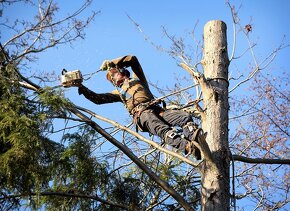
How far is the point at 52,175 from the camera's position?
17.7 feet

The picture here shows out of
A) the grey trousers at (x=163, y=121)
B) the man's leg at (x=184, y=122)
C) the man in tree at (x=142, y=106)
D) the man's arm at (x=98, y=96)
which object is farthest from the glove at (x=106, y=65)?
the man's leg at (x=184, y=122)

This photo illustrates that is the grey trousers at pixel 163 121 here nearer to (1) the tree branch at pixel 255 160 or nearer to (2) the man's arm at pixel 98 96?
(1) the tree branch at pixel 255 160

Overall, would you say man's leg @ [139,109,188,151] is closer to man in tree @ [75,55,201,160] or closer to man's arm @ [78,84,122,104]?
man in tree @ [75,55,201,160]

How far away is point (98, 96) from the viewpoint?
6438 millimetres

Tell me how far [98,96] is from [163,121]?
3.34ft

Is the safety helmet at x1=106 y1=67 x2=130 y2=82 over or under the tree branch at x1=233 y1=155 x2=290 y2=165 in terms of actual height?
over

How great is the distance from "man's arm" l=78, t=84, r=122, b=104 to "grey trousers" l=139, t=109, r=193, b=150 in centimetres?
75

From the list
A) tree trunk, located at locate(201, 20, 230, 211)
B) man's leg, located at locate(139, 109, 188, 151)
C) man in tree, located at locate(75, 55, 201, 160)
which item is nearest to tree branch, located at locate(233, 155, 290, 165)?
tree trunk, located at locate(201, 20, 230, 211)

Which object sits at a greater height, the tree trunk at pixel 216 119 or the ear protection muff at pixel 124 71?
the ear protection muff at pixel 124 71

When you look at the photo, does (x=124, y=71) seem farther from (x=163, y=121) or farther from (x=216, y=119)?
(x=216, y=119)

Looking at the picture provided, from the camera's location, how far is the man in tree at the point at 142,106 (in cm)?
519

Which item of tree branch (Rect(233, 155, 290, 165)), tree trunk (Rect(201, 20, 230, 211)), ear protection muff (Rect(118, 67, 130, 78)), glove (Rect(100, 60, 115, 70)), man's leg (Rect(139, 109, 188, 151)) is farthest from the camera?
ear protection muff (Rect(118, 67, 130, 78))

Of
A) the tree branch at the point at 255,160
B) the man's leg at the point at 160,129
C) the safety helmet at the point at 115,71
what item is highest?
the safety helmet at the point at 115,71

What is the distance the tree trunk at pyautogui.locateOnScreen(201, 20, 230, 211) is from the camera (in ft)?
15.4
